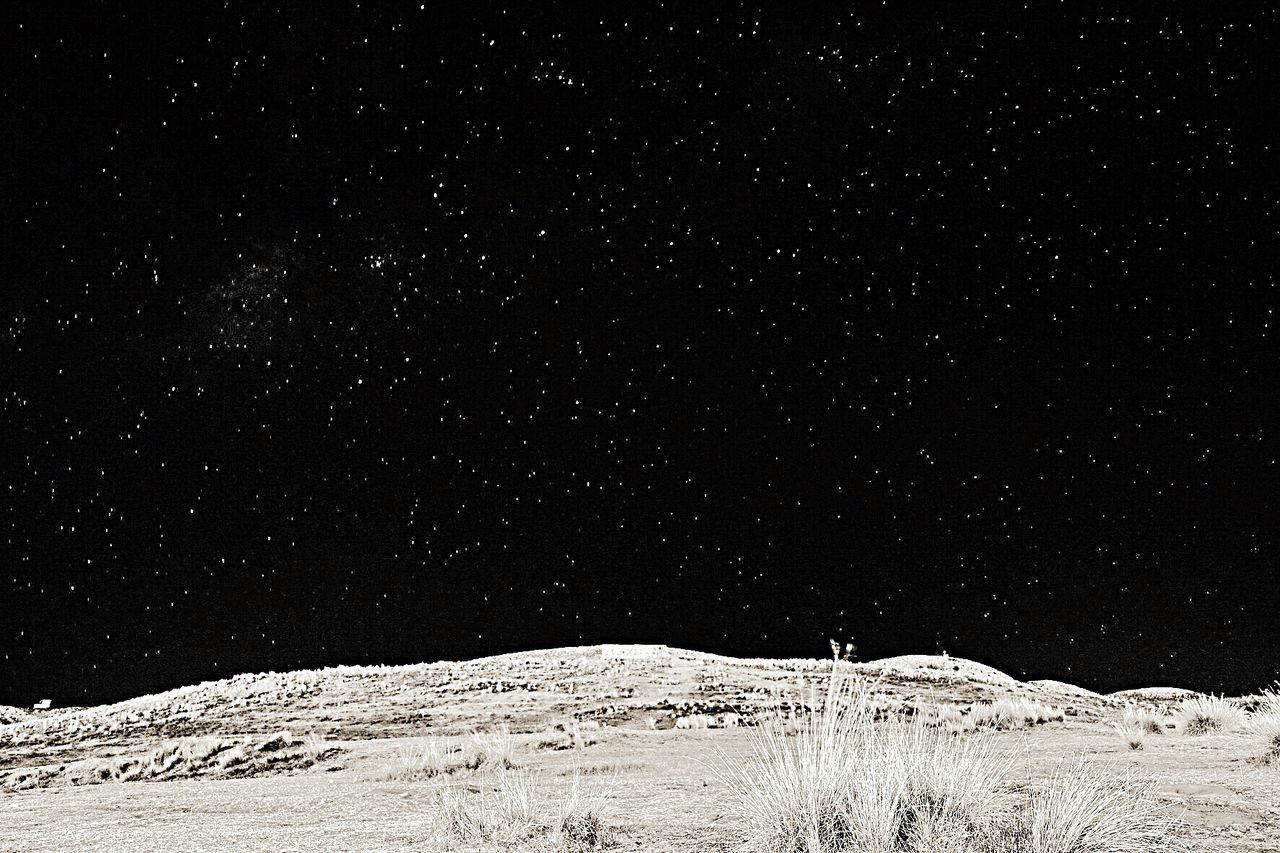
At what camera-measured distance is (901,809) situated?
4.01 meters

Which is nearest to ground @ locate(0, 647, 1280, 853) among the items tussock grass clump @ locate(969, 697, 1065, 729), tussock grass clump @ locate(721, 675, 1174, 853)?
tussock grass clump @ locate(721, 675, 1174, 853)

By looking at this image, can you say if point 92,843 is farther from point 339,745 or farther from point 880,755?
point 339,745

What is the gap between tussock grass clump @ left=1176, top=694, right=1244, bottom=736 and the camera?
34.8ft

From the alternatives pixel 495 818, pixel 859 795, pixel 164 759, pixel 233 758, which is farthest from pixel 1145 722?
pixel 164 759

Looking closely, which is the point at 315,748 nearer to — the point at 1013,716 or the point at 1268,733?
the point at 1013,716

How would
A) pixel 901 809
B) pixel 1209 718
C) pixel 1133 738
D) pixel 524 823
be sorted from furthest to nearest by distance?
pixel 1209 718 < pixel 1133 738 < pixel 524 823 < pixel 901 809

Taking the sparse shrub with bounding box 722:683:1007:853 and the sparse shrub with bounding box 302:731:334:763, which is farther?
the sparse shrub with bounding box 302:731:334:763

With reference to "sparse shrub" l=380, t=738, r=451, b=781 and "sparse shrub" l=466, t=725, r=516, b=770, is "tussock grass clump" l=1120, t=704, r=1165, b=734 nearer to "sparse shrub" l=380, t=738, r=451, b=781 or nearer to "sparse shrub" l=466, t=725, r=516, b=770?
"sparse shrub" l=466, t=725, r=516, b=770

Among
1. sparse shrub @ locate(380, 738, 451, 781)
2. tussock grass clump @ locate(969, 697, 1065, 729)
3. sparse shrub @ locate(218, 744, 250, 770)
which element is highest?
sparse shrub @ locate(380, 738, 451, 781)

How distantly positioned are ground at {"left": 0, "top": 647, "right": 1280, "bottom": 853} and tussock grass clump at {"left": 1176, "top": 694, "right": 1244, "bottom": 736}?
364 mm

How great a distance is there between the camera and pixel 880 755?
4.15 metres

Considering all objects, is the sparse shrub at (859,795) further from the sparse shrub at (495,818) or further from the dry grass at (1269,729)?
the dry grass at (1269,729)

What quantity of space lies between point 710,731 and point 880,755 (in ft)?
34.7

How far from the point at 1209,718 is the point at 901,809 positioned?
9.96m
